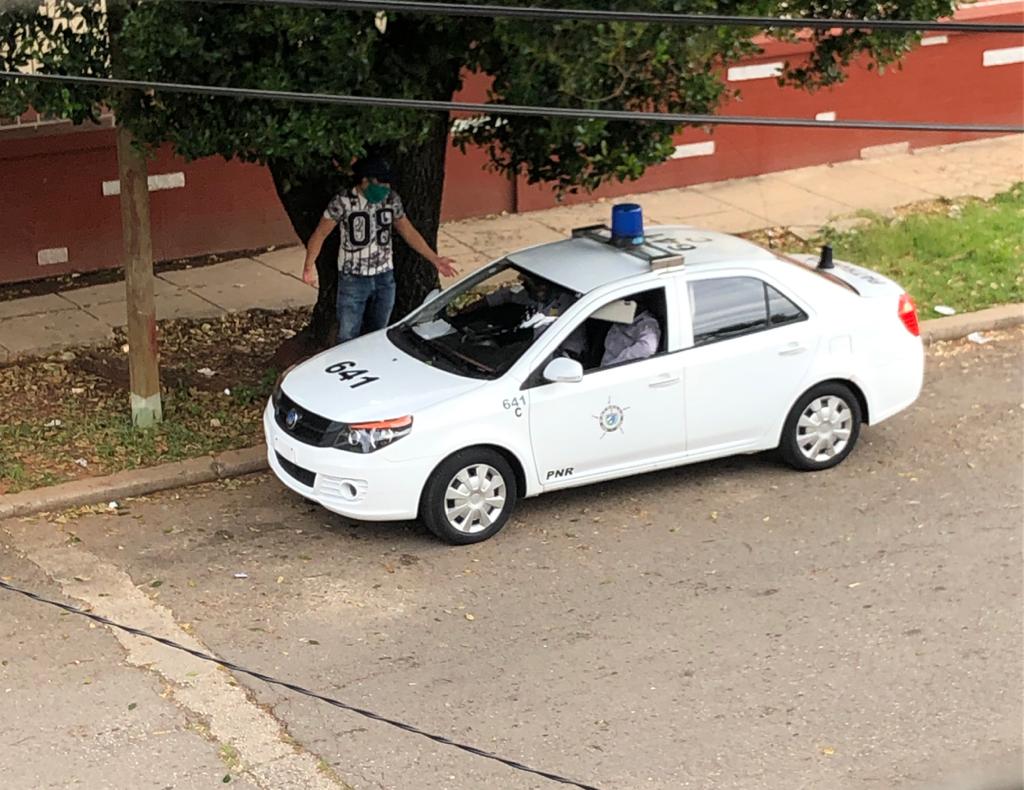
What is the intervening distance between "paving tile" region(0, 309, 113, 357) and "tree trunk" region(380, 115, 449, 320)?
2.52 metres

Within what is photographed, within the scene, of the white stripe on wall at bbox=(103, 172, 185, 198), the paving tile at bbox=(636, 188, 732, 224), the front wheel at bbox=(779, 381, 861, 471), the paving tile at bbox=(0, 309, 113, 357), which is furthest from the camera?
the paving tile at bbox=(636, 188, 732, 224)

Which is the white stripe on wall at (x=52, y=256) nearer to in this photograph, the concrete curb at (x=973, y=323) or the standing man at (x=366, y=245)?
the standing man at (x=366, y=245)

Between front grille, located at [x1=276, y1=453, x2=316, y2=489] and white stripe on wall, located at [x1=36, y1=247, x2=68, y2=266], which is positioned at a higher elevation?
white stripe on wall, located at [x1=36, y1=247, x2=68, y2=266]

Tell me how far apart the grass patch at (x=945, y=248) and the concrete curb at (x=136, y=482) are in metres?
5.89

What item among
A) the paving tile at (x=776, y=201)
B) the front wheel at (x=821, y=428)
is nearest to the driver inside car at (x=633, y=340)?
the front wheel at (x=821, y=428)

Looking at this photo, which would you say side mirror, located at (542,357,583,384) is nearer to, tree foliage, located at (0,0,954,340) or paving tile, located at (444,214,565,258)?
tree foliage, located at (0,0,954,340)

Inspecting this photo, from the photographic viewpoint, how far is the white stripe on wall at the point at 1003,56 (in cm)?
1734

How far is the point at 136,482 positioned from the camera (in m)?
9.76

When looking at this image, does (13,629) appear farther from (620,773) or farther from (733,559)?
(733,559)

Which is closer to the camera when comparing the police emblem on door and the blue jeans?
the police emblem on door

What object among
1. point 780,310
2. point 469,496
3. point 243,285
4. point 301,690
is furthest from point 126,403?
point 780,310

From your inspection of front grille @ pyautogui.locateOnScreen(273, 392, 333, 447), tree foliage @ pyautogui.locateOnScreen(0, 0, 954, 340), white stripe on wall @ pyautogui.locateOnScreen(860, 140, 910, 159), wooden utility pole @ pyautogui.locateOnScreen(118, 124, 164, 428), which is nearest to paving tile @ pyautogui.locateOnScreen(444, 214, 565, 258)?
tree foliage @ pyautogui.locateOnScreen(0, 0, 954, 340)

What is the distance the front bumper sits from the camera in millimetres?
8703

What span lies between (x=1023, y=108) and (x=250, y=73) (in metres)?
11.5
